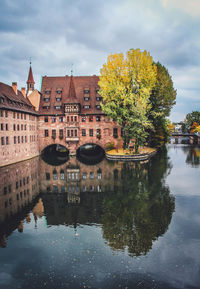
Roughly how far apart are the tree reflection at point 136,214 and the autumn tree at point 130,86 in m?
19.8

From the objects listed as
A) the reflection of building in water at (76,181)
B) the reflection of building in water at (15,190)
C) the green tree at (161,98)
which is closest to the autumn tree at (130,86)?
the green tree at (161,98)

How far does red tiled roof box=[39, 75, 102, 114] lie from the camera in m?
60.3

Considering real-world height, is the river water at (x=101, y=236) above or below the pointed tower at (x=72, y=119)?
below

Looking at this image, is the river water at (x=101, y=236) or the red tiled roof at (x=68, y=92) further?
the red tiled roof at (x=68, y=92)

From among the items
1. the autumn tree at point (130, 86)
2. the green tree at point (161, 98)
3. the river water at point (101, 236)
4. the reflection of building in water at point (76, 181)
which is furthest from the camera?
the green tree at point (161, 98)

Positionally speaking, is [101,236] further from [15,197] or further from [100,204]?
[15,197]

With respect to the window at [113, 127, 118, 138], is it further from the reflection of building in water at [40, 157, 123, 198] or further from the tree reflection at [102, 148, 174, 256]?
the tree reflection at [102, 148, 174, 256]

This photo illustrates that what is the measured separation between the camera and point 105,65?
4706cm

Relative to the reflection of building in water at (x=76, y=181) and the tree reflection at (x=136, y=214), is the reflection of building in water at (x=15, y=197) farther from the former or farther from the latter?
the tree reflection at (x=136, y=214)

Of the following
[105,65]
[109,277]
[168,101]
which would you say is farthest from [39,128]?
[109,277]

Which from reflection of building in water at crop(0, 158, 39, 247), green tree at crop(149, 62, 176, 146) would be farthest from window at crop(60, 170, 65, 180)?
green tree at crop(149, 62, 176, 146)

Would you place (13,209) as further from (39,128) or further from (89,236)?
(39,128)

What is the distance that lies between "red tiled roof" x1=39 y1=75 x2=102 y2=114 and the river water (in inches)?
1419

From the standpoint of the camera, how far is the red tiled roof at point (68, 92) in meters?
60.3
